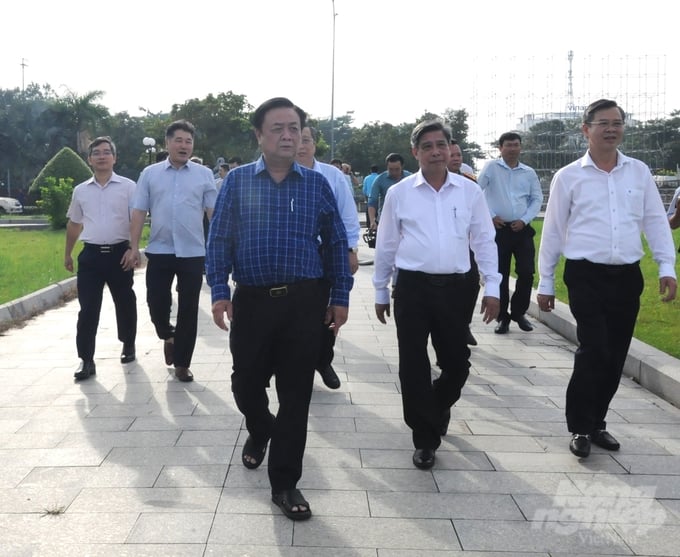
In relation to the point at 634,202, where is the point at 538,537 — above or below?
below

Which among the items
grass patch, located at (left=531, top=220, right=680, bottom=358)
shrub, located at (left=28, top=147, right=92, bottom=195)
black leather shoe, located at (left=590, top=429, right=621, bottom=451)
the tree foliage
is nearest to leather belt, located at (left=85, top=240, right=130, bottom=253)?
black leather shoe, located at (left=590, top=429, right=621, bottom=451)

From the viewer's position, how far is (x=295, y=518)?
3535mm

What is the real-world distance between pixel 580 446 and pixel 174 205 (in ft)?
11.2

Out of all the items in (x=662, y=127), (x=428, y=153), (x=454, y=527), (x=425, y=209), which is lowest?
(x=454, y=527)

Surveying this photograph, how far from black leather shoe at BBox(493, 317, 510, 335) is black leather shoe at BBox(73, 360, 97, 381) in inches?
159

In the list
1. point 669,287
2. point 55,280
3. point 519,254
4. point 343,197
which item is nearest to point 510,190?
point 519,254

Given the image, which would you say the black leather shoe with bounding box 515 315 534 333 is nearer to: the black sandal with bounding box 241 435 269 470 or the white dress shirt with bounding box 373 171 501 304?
the white dress shirt with bounding box 373 171 501 304

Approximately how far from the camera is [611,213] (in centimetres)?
446

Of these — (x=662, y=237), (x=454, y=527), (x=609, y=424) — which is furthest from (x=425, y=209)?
(x=609, y=424)

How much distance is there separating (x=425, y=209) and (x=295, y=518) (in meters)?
1.72

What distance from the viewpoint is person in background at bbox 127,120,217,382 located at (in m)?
6.20

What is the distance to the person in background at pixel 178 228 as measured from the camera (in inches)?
244

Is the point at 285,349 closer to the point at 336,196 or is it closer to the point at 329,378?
the point at 329,378

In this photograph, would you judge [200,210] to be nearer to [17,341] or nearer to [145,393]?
[145,393]
